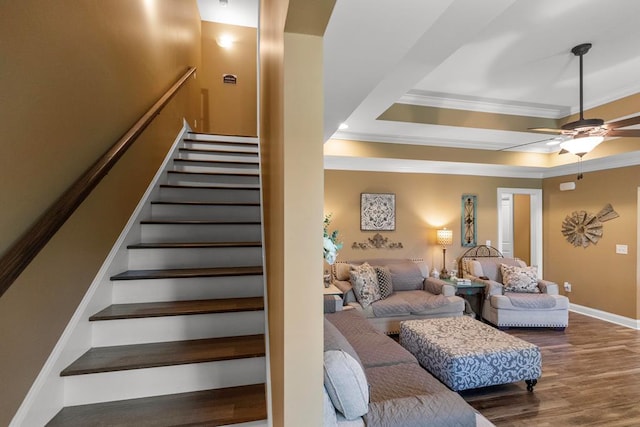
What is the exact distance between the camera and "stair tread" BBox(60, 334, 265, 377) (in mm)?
1393

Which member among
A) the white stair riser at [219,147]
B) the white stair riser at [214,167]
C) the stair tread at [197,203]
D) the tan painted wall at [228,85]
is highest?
the tan painted wall at [228,85]

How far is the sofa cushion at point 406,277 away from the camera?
4395 millimetres

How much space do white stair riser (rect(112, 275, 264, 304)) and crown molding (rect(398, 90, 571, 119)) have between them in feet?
8.88

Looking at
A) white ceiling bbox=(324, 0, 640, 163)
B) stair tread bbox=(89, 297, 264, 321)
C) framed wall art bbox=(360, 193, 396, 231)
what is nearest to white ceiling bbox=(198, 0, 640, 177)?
white ceiling bbox=(324, 0, 640, 163)

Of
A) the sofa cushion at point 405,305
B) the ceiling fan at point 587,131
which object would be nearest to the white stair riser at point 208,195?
the sofa cushion at point 405,305

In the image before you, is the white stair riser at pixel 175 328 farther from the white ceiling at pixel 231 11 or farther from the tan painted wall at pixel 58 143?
the white ceiling at pixel 231 11

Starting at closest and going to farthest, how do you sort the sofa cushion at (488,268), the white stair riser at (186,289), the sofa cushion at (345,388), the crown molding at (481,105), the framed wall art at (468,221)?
1. the sofa cushion at (345,388)
2. the white stair riser at (186,289)
3. the crown molding at (481,105)
4. the sofa cushion at (488,268)
5. the framed wall art at (468,221)

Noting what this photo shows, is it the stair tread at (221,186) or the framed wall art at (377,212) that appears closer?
the stair tread at (221,186)

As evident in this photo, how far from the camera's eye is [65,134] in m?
1.37

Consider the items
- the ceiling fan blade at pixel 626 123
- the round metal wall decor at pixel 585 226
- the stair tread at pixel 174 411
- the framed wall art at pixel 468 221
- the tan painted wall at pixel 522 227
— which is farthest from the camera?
the tan painted wall at pixel 522 227

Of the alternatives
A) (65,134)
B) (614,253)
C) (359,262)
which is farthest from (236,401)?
(614,253)

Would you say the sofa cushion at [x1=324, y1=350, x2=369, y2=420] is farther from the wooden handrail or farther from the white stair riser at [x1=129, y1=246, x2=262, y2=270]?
the wooden handrail

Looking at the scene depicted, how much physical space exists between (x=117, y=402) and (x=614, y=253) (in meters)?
6.19

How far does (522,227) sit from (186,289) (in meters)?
7.06
